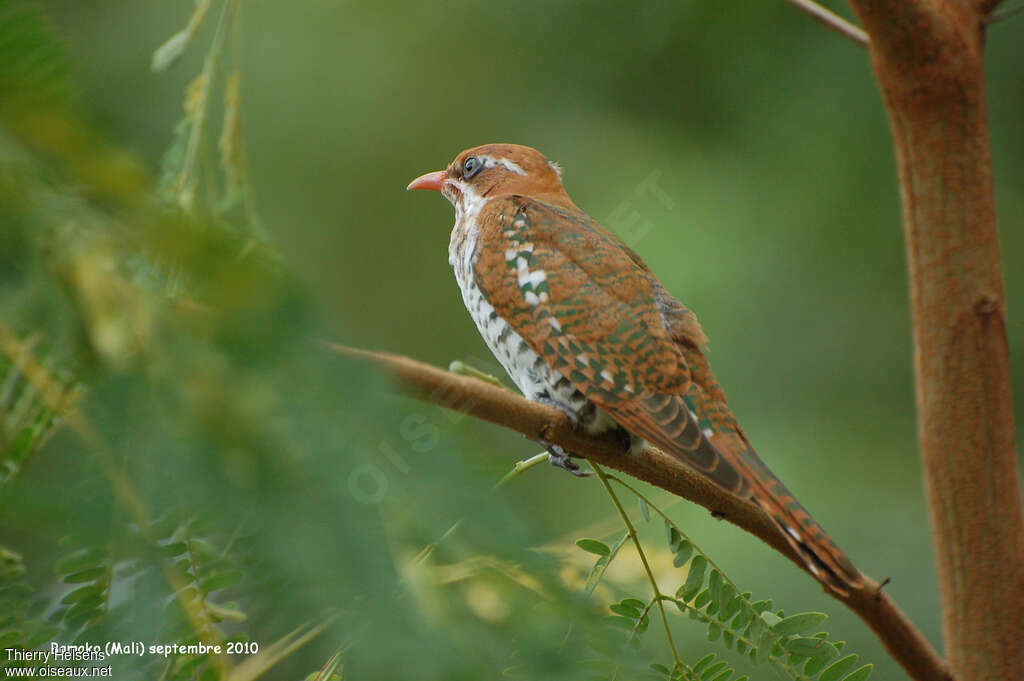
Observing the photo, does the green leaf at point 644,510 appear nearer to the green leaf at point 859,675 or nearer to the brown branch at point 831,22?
the green leaf at point 859,675

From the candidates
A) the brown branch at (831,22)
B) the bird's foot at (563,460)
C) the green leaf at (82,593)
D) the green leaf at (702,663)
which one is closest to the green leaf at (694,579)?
the green leaf at (702,663)

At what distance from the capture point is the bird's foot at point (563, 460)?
2418mm

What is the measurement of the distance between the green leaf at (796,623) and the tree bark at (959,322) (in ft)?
1.99

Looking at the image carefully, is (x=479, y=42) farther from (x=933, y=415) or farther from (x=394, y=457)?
(x=394, y=457)

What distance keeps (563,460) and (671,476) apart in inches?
12.7

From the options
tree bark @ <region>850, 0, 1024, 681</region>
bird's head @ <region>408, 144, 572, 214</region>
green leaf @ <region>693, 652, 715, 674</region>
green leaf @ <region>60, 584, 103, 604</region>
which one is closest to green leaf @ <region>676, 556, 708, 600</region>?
green leaf @ <region>693, 652, 715, 674</region>

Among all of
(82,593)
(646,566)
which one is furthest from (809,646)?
(82,593)

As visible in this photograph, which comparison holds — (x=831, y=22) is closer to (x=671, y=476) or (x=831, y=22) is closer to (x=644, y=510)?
(x=671, y=476)

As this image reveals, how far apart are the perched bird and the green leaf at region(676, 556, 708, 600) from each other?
0.64 ft

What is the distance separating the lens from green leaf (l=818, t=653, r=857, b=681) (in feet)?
5.97

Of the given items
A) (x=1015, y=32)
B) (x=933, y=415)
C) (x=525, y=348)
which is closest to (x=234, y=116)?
(x=525, y=348)

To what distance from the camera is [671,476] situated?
2268mm

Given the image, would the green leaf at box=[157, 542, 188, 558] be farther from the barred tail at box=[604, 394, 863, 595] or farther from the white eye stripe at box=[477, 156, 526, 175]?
the white eye stripe at box=[477, 156, 526, 175]

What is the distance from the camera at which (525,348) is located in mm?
2672
